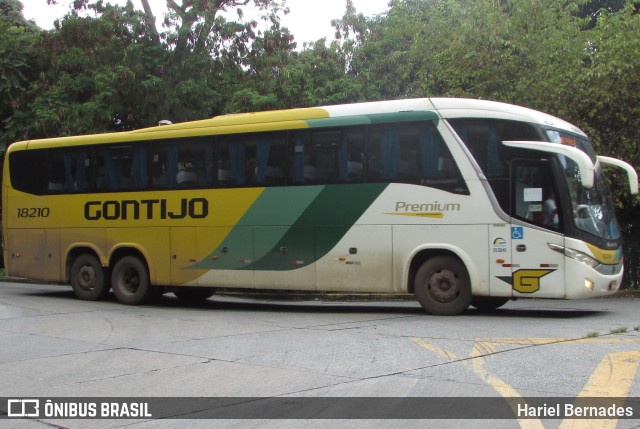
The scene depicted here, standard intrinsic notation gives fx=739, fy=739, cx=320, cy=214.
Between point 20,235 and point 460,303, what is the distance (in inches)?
414

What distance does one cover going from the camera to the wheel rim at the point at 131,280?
15.8 m

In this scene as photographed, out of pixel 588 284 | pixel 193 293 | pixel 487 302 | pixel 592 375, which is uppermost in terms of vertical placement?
pixel 588 284

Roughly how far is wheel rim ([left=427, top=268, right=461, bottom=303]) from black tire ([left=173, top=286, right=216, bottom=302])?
608 cm

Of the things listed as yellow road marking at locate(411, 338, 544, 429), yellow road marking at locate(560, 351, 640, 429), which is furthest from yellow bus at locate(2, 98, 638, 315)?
yellow road marking at locate(560, 351, 640, 429)

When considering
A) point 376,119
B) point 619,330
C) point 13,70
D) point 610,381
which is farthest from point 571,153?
point 13,70

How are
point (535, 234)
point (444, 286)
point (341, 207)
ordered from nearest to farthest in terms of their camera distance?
1. point (535, 234)
2. point (444, 286)
3. point (341, 207)

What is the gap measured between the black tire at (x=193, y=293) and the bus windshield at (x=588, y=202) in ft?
27.8

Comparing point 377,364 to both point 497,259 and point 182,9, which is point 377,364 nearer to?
point 497,259

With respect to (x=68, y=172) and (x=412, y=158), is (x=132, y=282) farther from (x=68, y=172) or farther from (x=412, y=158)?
(x=412, y=158)

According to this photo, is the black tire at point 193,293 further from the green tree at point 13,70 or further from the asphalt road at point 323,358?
the green tree at point 13,70

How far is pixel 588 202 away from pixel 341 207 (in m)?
4.19

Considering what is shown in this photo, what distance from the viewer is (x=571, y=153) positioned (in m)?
11.7

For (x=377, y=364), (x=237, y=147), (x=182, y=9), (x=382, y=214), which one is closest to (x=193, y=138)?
(x=237, y=147)

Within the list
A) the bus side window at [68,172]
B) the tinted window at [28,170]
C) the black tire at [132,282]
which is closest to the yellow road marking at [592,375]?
the black tire at [132,282]
